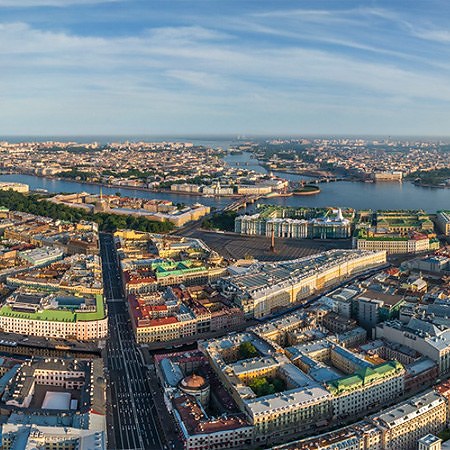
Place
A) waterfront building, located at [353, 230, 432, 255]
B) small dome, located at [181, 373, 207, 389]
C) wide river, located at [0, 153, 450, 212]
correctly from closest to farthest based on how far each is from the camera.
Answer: small dome, located at [181, 373, 207, 389], waterfront building, located at [353, 230, 432, 255], wide river, located at [0, 153, 450, 212]

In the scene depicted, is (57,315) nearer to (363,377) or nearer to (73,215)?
(363,377)

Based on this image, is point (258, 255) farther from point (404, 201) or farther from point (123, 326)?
point (404, 201)

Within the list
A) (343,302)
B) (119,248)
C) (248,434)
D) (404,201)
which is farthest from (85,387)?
(404,201)

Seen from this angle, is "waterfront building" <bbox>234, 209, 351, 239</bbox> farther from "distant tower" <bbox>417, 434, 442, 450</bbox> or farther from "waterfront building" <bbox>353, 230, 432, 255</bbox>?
"distant tower" <bbox>417, 434, 442, 450</bbox>

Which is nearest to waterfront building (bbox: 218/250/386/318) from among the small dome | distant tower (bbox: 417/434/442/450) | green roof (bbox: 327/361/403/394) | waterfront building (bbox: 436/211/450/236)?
the small dome

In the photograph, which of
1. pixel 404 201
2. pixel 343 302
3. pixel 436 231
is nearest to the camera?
pixel 343 302

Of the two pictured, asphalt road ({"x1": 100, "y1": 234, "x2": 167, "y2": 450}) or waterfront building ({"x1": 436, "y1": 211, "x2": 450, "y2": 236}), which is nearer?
asphalt road ({"x1": 100, "y1": 234, "x2": 167, "y2": 450})

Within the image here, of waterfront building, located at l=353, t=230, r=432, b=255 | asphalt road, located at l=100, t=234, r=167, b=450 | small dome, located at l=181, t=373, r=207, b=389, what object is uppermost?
waterfront building, located at l=353, t=230, r=432, b=255
